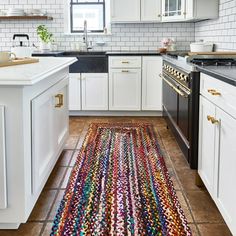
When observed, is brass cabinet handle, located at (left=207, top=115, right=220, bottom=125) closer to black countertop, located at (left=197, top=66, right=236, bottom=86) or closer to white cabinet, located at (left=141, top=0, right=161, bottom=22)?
Answer: black countertop, located at (left=197, top=66, right=236, bottom=86)

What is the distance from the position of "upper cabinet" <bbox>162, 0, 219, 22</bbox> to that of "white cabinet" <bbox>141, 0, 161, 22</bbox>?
0.51 ft

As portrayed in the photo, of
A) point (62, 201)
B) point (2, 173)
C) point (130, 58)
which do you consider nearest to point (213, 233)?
point (62, 201)

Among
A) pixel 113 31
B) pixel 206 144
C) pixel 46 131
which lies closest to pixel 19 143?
pixel 46 131

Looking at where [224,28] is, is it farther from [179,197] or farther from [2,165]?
[2,165]

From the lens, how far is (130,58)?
18.4 ft

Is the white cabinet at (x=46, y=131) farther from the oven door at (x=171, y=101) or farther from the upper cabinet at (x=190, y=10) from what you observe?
the upper cabinet at (x=190, y=10)

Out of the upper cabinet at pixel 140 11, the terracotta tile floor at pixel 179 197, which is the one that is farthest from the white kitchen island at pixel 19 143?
the upper cabinet at pixel 140 11

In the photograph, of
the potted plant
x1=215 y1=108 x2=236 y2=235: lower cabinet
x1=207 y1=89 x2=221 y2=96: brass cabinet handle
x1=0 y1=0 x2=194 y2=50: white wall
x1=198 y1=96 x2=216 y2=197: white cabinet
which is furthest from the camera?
x1=0 y1=0 x2=194 y2=50: white wall

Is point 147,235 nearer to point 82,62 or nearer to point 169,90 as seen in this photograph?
point 169,90

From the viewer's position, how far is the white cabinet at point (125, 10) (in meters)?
5.75

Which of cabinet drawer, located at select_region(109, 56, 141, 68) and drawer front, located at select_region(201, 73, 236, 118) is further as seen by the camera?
cabinet drawer, located at select_region(109, 56, 141, 68)

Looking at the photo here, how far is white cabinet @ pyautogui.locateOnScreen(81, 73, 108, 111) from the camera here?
5.70 m

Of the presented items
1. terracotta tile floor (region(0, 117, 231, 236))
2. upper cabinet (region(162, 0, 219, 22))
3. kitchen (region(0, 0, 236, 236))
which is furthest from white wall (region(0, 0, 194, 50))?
terracotta tile floor (region(0, 117, 231, 236))

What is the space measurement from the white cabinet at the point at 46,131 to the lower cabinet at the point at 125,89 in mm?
2070
